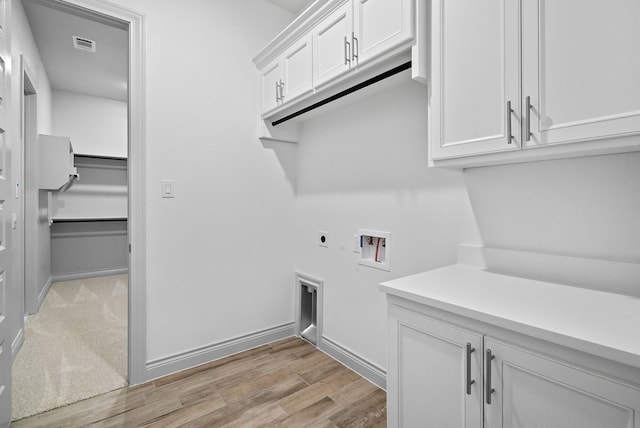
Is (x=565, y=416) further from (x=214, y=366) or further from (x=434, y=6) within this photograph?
(x=214, y=366)

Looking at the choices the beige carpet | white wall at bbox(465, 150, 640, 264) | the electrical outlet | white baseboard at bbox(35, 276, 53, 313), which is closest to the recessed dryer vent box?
the electrical outlet

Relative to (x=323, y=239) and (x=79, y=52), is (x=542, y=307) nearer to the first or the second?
(x=323, y=239)

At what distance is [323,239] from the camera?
246 cm

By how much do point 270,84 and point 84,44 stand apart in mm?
2518

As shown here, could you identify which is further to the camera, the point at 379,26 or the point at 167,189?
the point at 167,189

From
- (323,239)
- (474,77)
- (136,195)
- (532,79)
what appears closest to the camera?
(532,79)

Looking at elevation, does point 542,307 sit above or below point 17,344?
above

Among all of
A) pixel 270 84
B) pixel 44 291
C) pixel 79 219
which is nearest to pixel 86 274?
pixel 79 219

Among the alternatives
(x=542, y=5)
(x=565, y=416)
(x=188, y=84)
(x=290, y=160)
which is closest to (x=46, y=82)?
(x=188, y=84)

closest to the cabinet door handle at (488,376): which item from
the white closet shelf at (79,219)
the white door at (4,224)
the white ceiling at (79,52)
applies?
the white door at (4,224)

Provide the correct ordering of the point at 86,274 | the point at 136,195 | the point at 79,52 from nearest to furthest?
the point at 136,195, the point at 79,52, the point at 86,274

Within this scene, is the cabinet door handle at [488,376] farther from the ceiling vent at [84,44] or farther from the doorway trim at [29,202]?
the ceiling vent at [84,44]

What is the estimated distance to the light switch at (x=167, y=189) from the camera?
2.14 meters

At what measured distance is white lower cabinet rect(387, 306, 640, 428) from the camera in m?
0.77
